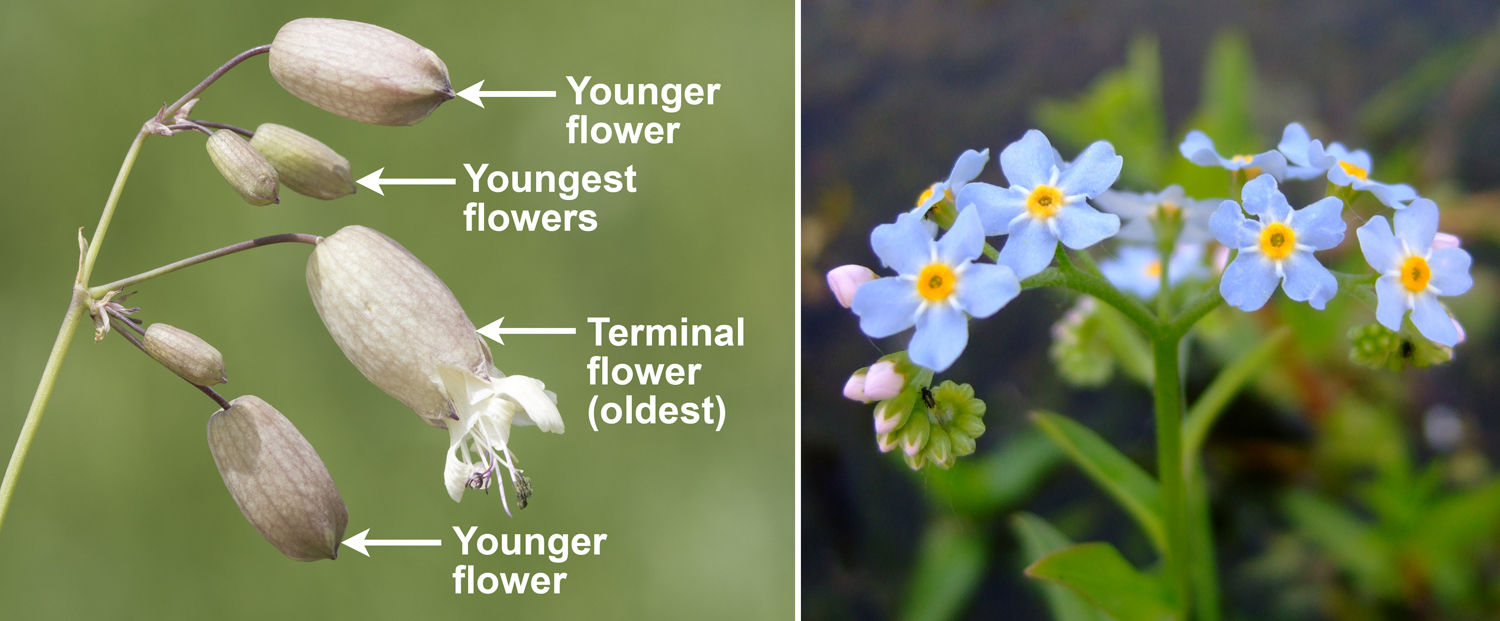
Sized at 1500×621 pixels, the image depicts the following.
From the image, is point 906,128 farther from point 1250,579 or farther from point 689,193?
point 1250,579

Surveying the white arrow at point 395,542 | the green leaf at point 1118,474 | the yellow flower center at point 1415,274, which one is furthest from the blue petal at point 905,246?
the white arrow at point 395,542

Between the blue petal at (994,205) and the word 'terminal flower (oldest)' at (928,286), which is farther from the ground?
the blue petal at (994,205)

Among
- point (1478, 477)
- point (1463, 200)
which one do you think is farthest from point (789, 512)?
point (1463, 200)

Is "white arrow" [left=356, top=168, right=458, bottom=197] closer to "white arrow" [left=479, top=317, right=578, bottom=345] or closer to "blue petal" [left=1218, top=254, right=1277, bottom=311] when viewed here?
"white arrow" [left=479, top=317, right=578, bottom=345]

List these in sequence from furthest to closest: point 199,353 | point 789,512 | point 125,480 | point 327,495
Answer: point 789,512 < point 125,480 < point 327,495 < point 199,353

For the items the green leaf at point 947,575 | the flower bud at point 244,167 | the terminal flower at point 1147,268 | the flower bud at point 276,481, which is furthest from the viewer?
the green leaf at point 947,575

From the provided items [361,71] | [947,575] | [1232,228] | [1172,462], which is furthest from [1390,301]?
[361,71]

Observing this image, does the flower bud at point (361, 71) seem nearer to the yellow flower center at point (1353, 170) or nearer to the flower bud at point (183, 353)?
the flower bud at point (183, 353)
